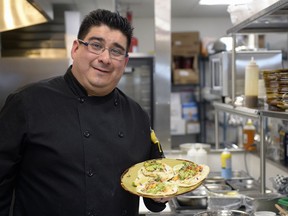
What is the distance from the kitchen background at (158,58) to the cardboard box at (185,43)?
0.09 meters

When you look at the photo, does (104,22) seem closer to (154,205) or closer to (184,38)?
(154,205)

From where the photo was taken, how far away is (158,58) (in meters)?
3.77

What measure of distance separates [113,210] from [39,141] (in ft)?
1.49

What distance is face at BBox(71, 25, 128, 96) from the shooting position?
5.29ft

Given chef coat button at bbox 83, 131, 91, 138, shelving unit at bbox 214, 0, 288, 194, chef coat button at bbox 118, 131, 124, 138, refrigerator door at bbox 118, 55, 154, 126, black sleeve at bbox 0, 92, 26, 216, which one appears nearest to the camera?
→ black sleeve at bbox 0, 92, 26, 216

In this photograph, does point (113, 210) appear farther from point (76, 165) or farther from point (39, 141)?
point (39, 141)

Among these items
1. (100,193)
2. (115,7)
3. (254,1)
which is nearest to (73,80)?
(100,193)

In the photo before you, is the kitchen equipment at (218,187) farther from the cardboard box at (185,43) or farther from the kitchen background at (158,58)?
the cardboard box at (185,43)

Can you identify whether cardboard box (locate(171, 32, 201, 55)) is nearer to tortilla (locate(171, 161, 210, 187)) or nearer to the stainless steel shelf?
the stainless steel shelf

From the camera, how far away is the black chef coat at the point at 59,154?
1.59m

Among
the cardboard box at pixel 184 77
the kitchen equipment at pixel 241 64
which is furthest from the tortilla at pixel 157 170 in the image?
the cardboard box at pixel 184 77

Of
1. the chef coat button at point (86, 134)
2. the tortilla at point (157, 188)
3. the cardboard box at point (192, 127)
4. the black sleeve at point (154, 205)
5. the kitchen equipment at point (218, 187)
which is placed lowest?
the cardboard box at point (192, 127)

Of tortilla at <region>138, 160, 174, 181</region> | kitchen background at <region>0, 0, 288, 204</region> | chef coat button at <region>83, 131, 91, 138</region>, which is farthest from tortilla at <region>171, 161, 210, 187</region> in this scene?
kitchen background at <region>0, 0, 288, 204</region>

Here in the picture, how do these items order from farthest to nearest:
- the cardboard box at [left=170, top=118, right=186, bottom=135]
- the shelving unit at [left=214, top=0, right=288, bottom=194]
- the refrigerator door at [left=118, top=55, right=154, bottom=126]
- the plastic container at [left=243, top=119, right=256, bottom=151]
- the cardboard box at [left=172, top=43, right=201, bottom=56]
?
the cardboard box at [left=170, top=118, right=186, bottom=135]
the cardboard box at [left=172, top=43, right=201, bottom=56]
the refrigerator door at [left=118, top=55, right=154, bottom=126]
the plastic container at [left=243, top=119, right=256, bottom=151]
the shelving unit at [left=214, top=0, right=288, bottom=194]
